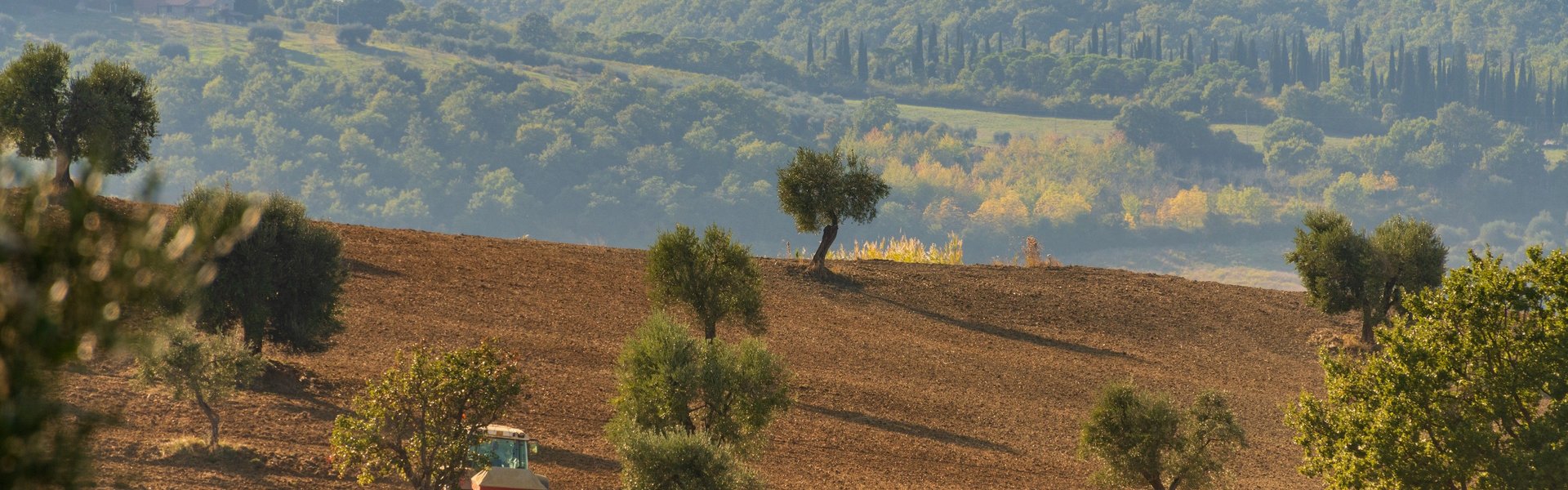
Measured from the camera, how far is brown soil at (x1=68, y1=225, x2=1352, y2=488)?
86.9ft

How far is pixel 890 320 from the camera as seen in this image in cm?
4553

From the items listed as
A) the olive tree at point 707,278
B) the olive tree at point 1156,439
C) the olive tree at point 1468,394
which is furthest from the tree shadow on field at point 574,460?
the olive tree at point 1468,394

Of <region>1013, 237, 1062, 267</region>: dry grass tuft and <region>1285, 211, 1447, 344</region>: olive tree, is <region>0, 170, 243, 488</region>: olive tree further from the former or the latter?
<region>1013, 237, 1062, 267</region>: dry grass tuft

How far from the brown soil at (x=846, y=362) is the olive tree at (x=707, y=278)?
6.17ft

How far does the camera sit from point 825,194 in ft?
160

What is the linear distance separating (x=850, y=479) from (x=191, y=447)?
10982 millimetres

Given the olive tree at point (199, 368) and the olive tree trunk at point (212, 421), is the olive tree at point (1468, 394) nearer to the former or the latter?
the olive tree at point (199, 368)

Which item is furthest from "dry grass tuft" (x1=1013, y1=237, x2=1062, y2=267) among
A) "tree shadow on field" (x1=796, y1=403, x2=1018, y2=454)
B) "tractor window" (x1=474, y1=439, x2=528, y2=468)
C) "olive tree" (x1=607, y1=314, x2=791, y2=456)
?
"tractor window" (x1=474, y1=439, x2=528, y2=468)

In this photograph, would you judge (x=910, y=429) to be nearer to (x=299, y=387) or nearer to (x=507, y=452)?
(x=299, y=387)

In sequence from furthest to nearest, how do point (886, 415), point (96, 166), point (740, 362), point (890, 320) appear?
point (890, 320), point (886, 415), point (740, 362), point (96, 166)

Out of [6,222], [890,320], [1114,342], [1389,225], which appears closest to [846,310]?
[890,320]

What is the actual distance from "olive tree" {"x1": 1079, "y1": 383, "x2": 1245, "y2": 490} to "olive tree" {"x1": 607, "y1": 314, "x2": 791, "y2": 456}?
601 centimetres

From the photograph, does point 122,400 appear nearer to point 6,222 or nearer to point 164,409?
point 164,409

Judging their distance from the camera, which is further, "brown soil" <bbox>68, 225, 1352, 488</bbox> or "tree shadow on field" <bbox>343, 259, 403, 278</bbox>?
"tree shadow on field" <bbox>343, 259, 403, 278</bbox>
